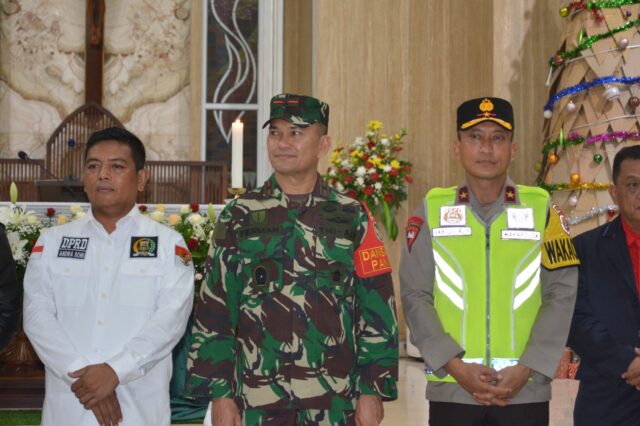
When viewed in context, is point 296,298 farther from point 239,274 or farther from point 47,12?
point 47,12

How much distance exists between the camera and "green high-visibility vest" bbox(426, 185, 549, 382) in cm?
304

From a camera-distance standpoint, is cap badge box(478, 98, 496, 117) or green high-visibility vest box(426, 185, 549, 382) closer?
green high-visibility vest box(426, 185, 549, 382)

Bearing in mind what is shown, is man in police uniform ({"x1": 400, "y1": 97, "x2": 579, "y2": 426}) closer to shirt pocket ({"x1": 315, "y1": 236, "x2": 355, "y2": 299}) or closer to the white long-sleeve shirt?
shirt pocket ({"x1": 315, "y1": 236, "x2": 355, "y2": 299})

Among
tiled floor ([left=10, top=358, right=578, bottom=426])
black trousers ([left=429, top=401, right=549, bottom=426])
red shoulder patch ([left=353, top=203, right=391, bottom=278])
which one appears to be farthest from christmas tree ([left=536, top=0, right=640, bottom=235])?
red shoulder patch ([left=353, top=203, right=391, bottom=278])

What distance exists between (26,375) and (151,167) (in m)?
4.51

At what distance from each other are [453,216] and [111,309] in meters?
1.18

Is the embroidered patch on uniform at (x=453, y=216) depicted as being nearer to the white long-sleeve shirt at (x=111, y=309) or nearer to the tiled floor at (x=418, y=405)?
the white long-sleeve shirt at (x=111, y=309)

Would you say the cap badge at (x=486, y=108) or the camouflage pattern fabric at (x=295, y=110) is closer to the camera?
the camouflage pattern fabric at (x=295, y=110)

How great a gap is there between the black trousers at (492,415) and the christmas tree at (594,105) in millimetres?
2828

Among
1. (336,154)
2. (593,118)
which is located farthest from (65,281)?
(336,154)

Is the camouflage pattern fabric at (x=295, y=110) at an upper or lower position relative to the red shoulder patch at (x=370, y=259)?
upper

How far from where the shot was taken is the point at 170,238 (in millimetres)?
3348

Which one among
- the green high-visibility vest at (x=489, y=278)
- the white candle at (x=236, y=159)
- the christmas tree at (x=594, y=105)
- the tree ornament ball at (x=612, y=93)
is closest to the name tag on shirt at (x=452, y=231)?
the green high-visibility vest at (x=489, y=278)

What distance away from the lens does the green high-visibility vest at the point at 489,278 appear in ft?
9.99
